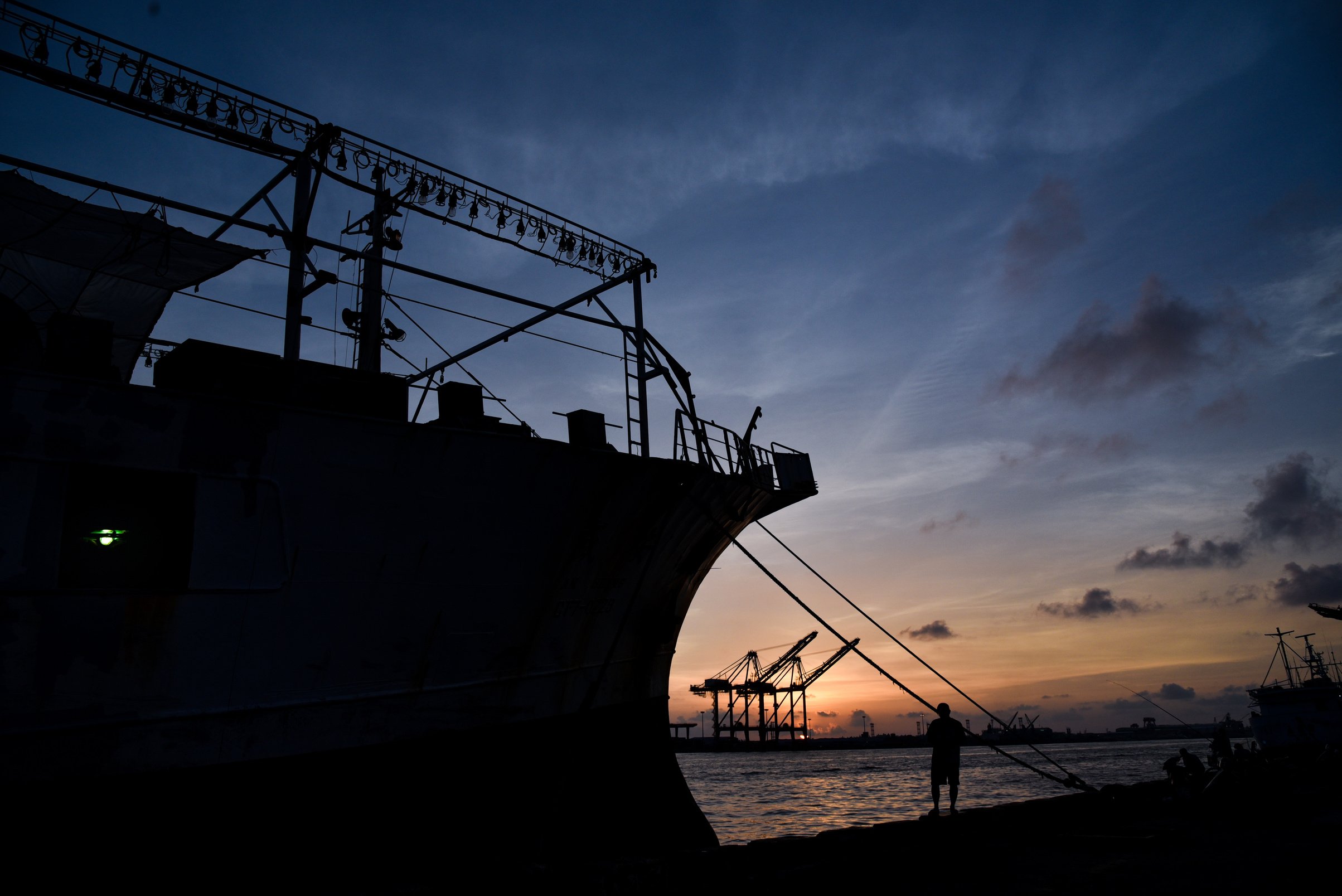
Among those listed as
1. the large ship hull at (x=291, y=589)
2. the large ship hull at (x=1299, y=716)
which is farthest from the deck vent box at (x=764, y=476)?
the large ship hull at (x=1299, y=716)

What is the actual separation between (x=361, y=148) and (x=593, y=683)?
30.8ft

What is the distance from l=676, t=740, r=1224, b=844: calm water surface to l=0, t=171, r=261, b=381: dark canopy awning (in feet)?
49.1

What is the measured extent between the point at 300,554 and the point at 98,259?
852cm

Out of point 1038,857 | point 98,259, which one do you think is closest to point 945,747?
point 1038,857

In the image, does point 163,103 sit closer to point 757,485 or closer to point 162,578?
point 162,578

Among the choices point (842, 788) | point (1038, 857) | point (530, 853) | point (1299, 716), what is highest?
point (1038, 857)

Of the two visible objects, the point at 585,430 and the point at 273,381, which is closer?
the point at 273,381

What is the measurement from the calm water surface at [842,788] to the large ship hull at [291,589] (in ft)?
26.1

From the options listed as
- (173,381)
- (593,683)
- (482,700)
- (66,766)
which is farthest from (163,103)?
(593,683)

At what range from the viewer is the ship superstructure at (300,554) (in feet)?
25.3

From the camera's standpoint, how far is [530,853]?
34.6 ft

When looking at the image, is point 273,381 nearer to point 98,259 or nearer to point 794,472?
point 98,259

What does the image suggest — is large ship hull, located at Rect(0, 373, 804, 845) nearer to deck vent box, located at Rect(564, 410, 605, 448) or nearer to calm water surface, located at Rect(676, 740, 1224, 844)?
deck vent box, located at Rect(564, 410, 605, 448)

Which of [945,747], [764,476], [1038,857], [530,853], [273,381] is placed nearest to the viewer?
[273,381]
